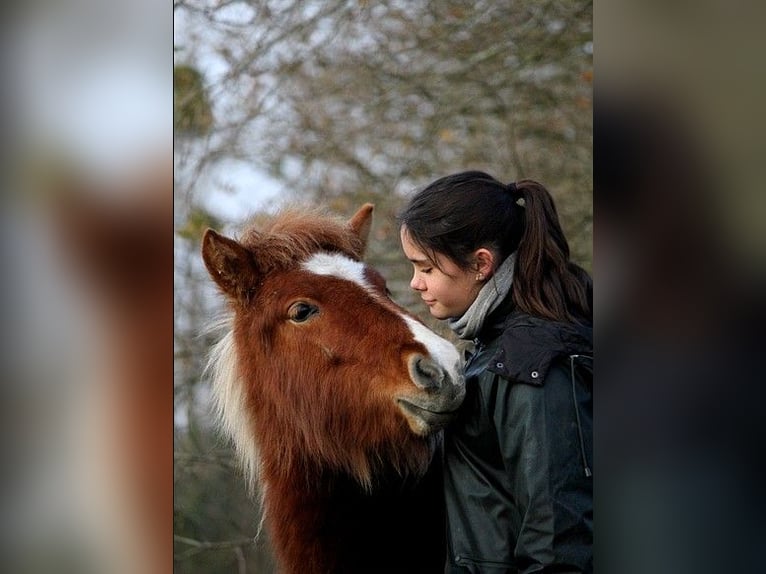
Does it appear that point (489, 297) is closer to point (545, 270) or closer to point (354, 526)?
point (545, 270)

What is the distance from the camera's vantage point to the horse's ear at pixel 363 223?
294 centimetres

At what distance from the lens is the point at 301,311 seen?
2779mm

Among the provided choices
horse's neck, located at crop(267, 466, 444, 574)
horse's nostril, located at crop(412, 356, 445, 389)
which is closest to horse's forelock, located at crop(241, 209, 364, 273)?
horse's nostril, located at crop(412, 356, 445, 389)

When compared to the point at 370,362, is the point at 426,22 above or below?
above

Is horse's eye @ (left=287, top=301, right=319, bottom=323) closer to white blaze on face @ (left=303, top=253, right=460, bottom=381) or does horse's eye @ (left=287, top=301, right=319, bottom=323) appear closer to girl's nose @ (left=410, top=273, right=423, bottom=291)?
white blaze on face @ (left=303, top=253, right=460, bottom=381)

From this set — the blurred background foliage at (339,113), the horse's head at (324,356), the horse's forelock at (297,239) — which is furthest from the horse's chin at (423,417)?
the blurred background foliage at (339,113)

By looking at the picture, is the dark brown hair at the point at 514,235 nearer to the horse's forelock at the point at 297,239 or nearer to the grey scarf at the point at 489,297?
the grey scarf at the point at 489,297

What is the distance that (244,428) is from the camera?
9.56 feet
